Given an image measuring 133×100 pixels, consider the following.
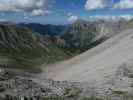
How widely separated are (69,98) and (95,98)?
11.2ft


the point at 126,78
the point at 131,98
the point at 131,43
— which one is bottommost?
the point at 131,98

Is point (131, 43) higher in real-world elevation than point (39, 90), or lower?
higher

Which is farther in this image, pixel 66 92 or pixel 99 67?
pixel 99 67

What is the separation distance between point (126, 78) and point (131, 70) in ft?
25.6

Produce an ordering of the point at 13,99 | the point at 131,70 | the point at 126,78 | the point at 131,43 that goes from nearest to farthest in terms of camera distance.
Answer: the point at 13,99, the point at 126,78, the point at 131,70, the point at 131,43

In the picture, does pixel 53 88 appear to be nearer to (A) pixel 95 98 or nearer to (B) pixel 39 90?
(B) pixel 39 90

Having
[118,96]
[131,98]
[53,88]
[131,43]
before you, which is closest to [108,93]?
[118,96]

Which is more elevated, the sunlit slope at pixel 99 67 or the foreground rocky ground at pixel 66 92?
the sunlit slope at pixel 99 67

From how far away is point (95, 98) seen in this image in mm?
36344

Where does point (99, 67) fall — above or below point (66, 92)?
above

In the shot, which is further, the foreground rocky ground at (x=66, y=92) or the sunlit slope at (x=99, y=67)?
the sunlit slope at (x=99, y=67)

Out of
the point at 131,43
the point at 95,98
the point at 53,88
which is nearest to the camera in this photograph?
the point at 95,98

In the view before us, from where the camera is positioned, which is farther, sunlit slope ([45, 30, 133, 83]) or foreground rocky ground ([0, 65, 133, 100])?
sunlit slope ([45, 30, 133, 83])

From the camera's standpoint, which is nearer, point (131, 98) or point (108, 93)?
point (131, 98)
